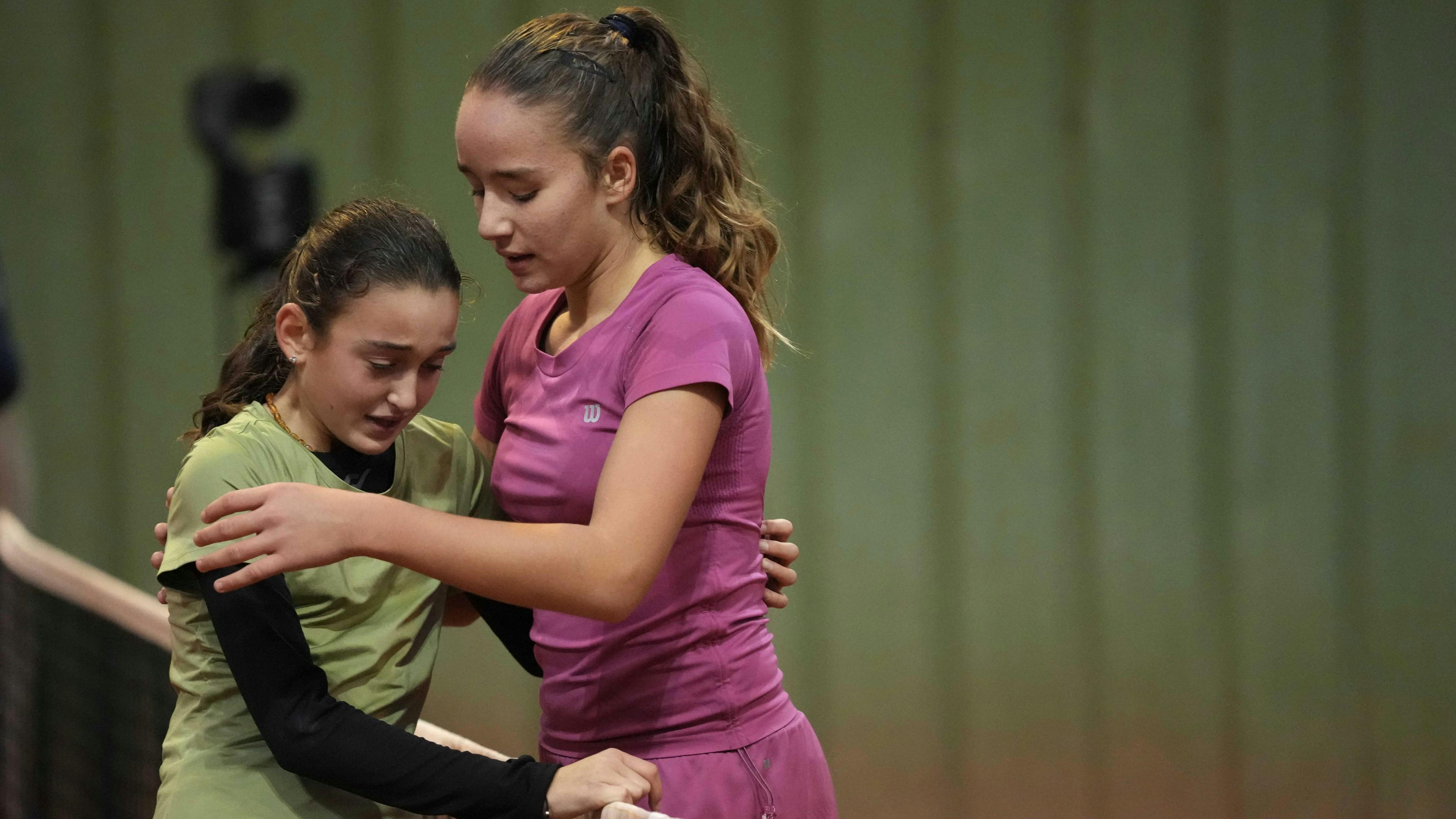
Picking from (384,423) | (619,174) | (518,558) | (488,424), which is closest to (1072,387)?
(488,424)

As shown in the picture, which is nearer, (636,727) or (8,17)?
(636,727)

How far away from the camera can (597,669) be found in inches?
45.9

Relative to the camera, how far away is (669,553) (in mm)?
1098

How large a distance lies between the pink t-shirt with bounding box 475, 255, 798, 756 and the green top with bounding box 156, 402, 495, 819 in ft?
0.44

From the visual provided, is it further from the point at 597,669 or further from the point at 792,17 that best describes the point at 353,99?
the point at 597,669

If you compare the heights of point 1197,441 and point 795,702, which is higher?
point 1197,441

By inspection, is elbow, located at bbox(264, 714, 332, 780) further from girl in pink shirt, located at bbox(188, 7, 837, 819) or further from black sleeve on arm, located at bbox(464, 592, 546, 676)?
black sleeve on arm, located at bbox(464, 592, 546, 676)

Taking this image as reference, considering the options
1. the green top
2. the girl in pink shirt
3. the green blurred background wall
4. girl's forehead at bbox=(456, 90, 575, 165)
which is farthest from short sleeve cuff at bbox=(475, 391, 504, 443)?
the green blurred background wall

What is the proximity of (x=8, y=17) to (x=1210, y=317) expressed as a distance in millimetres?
2711

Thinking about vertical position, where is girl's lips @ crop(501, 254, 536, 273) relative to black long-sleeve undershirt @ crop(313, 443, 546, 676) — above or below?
above

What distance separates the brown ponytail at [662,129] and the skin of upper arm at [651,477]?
19cm

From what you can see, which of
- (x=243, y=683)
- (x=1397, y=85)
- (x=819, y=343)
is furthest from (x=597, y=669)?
(x=1397, y=85)

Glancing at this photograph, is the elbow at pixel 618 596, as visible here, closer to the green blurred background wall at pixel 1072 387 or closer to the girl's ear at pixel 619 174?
the girl's ear at pixel 619 174

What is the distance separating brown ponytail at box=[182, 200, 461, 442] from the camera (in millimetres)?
1124
